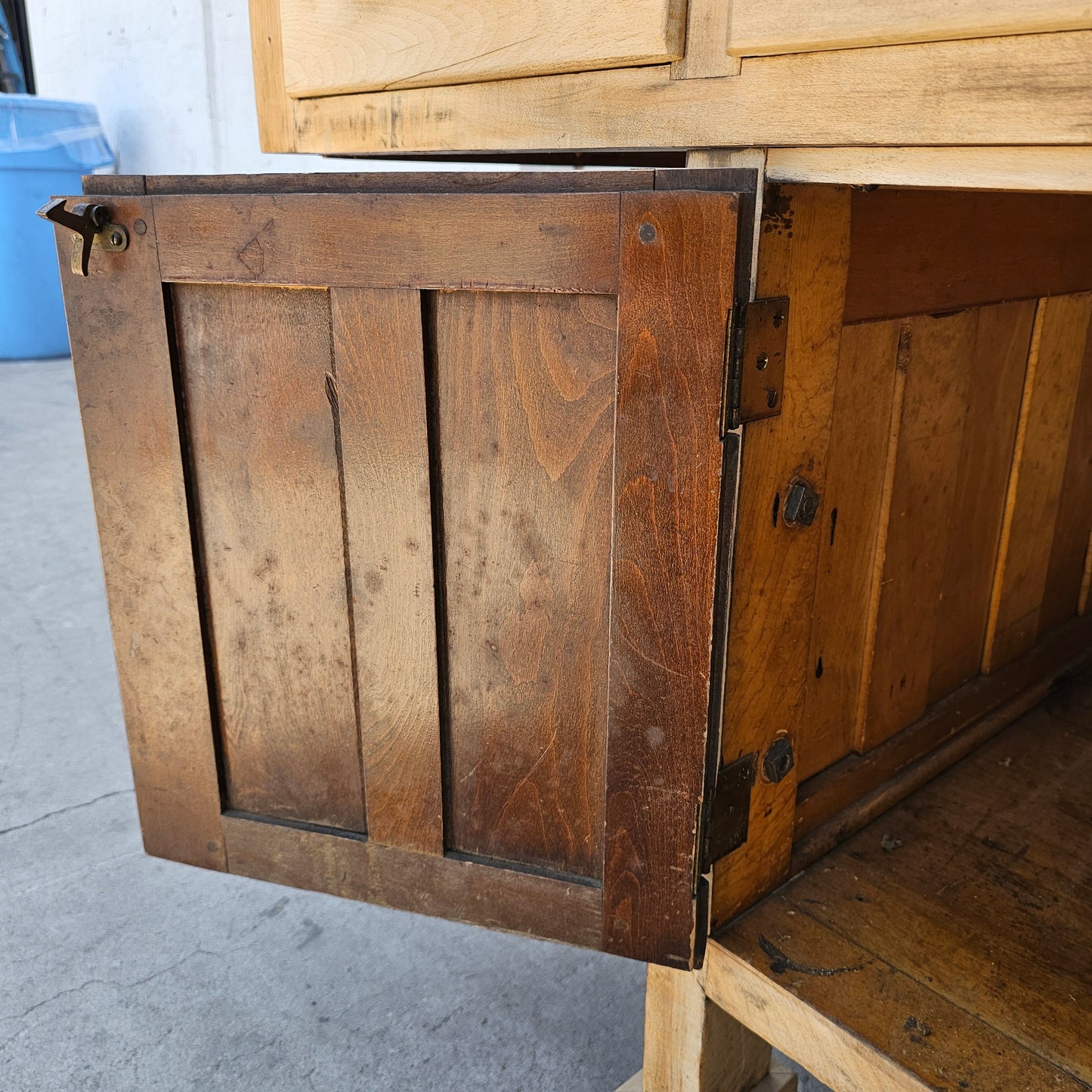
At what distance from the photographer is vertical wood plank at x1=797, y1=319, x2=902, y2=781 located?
1.07m

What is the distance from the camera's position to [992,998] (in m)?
1.00

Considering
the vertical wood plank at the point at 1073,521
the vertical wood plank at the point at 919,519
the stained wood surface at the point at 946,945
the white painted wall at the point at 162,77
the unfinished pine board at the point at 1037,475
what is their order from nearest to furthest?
the stained wood surface at the point at 946,945, the vertical wood plank at the point at 919,519, the unfinished pine board at the point at 1037,475, the vertical wood plank at the point at 1073,521, the white painted wall at the point at 162,77

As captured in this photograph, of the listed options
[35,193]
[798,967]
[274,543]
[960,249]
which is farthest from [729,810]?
[35,193]

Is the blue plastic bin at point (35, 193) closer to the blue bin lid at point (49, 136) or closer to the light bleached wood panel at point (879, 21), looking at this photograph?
the blue bin lid at point (49, 136)

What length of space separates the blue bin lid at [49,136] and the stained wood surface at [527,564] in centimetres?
587

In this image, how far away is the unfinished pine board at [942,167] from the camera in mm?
703

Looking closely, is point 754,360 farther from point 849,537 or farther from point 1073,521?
point 1073,521

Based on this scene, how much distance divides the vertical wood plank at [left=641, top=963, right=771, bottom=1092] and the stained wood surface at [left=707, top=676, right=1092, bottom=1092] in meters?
0.07

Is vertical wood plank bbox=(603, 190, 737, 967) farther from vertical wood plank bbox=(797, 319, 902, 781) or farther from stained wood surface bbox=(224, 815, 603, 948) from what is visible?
vertical wood plank bbox=(797, 319, 902, 781)

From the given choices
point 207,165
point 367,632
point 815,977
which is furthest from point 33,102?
point 815,977

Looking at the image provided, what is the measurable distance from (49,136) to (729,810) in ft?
20.6

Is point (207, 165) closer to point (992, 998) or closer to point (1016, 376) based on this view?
point (1016, 376)

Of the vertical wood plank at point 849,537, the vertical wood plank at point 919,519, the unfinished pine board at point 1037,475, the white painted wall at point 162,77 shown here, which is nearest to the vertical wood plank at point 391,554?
the vertical wood plank at point 849,537

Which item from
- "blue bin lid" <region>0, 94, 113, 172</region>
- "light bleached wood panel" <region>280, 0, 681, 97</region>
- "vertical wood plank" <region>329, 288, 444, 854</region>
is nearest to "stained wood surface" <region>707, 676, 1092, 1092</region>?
"vertical wood plank" <region>329, 288, 444, 854</region>
